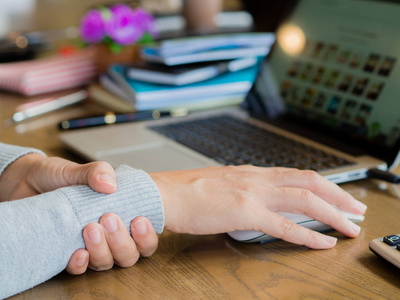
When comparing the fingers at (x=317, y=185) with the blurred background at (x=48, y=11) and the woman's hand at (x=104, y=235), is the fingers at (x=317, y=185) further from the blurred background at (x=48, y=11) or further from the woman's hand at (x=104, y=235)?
the blurred background at (x=48, y=11)

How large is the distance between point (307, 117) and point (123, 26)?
67 cm

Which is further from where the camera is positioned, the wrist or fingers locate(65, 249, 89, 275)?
the wrist

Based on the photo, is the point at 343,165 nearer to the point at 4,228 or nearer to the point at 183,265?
the point at 183,265

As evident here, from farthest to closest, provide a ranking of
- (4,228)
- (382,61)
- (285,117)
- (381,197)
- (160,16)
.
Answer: (160,16) → (285,117) → (382,61) → (381,197) → (4,228)

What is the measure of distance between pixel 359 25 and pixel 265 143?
30cm

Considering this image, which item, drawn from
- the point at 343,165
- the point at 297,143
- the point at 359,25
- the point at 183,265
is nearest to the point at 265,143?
the point at 297,143

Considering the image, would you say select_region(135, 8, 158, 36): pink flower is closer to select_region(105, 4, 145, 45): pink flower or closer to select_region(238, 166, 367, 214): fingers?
select_region(105, 4, 145, 45): pink flower

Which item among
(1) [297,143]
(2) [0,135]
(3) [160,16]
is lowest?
(2) [0,135]

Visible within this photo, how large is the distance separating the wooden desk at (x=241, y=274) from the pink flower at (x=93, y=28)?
92 cm

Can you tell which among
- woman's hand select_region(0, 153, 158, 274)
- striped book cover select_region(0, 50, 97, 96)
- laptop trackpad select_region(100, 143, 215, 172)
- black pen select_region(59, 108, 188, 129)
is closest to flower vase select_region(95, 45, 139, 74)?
striped book cover select_region(0, 50, 97, 96)

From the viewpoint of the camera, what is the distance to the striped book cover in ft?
4.50

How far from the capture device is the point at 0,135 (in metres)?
1.05

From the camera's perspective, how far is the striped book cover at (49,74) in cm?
137

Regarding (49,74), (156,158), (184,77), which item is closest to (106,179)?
(156,158)
